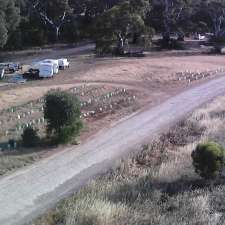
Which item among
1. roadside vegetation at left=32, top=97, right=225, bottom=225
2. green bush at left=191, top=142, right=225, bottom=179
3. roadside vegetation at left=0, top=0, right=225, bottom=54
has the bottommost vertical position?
roadside vegetation at left=32, top=97, right=225, bottom=225

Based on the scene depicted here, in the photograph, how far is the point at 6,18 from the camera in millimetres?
68250

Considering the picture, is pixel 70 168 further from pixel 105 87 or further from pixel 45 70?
pixel 45 70

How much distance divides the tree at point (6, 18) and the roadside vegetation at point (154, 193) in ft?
127

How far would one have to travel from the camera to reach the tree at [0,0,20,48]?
62688mm

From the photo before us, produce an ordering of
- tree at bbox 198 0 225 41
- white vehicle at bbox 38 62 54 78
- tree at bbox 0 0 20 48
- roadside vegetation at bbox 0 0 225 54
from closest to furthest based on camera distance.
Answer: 1. white vehicle at bbox 38 62 54 78
2. tree at bbox 0 0 20 48
3. roadside vegetation at bbox 0 0 225 54
4. tree at bbox 198 0 225 41

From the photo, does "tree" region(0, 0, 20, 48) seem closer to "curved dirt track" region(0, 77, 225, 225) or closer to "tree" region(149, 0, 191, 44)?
"tree" region(149, 0, 191, 44)

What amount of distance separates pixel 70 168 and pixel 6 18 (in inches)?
1869

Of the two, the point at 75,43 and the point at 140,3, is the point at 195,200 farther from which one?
the point at 75,43

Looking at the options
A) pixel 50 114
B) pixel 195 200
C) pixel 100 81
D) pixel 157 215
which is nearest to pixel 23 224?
pixel 157 215

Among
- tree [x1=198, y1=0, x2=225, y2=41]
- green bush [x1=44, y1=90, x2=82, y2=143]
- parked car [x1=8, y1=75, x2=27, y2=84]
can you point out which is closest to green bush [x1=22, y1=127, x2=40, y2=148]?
green bush [x1=44, y1=90, x2=82, y2=143]

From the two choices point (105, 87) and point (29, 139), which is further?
point (105, 87)

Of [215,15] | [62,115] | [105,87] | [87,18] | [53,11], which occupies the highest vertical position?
[53,11]

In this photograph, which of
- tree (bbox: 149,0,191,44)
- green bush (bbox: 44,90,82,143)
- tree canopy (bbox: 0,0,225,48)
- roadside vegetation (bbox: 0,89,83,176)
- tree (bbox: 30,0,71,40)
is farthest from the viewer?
tree (bbox: 30,0,71,40)

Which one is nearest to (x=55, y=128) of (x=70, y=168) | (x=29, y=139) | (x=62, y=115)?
(x=62, y=115)
